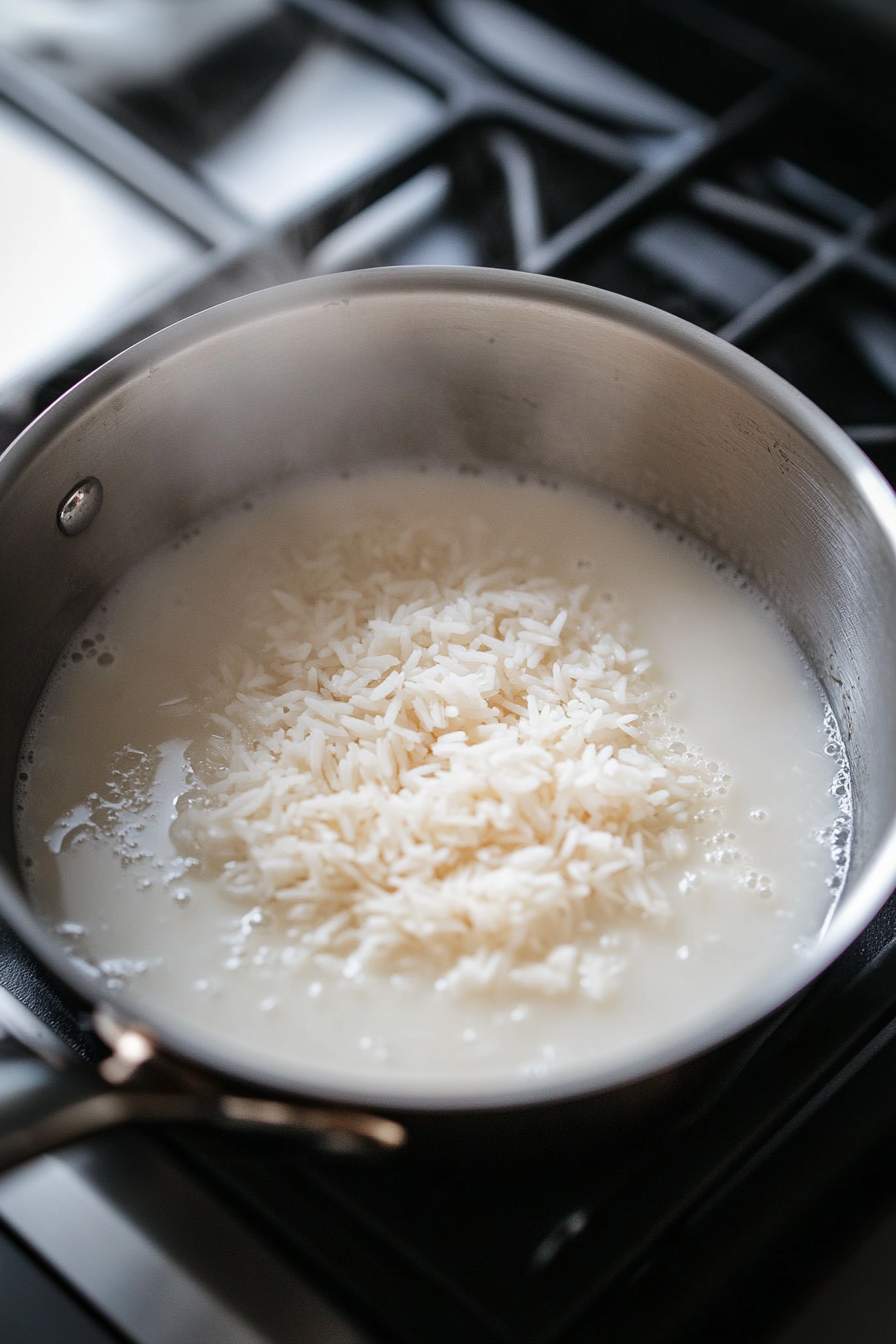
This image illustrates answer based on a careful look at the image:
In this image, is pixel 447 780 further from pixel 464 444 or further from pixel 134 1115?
pixel 464 444

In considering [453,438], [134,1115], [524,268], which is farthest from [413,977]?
[524,268]

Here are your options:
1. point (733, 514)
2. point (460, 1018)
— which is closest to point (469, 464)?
point (733, 514)

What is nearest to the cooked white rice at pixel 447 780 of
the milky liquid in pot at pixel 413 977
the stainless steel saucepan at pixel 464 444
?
the milky liquid in pot at pixel 413 977

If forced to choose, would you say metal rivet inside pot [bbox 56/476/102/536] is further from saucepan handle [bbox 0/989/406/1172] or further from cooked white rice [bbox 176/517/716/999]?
saucepan handle [bbox 0/989/406/1172]

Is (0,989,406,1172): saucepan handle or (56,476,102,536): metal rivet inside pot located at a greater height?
(56,476,102,536): metal rivet inside pot

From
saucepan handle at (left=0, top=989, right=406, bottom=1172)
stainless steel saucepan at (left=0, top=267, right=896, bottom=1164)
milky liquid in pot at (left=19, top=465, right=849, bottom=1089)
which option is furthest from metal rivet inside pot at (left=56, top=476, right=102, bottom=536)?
saucepan handle at (left=0, top=989, right=406, bottom=1172)

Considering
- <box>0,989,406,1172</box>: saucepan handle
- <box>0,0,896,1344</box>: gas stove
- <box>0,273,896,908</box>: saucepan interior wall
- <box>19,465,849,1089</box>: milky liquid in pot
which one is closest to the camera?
<box>0,989,406,1172</box>: saucepan handle
